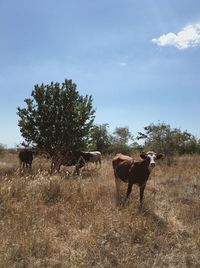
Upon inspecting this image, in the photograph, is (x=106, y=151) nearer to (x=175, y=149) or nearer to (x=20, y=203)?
(x=175, y=149)

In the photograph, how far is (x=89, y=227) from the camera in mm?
7453

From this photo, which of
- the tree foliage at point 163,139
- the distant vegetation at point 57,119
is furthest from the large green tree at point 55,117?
the tree foliage at point 163,139

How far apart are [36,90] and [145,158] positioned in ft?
33.0

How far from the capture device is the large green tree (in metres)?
18.8

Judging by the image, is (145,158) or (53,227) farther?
(145,158)

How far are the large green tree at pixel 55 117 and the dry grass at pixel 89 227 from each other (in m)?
7.84

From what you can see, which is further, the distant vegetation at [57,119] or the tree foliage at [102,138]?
the tree foliage at [102,138]

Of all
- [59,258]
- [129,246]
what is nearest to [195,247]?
[129,246]

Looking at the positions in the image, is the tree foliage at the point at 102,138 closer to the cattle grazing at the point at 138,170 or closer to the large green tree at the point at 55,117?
the large green tree at the point at 55,117

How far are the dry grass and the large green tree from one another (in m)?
7.84

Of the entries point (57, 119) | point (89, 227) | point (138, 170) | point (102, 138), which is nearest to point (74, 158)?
point (57, 119)

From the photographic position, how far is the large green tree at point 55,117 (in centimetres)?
1880

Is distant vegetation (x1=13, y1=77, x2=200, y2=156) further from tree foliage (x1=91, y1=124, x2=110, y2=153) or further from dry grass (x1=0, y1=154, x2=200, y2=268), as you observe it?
tree foliage (x1=91, y1=124, x2=110, y2=153)

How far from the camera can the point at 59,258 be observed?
6270mm
